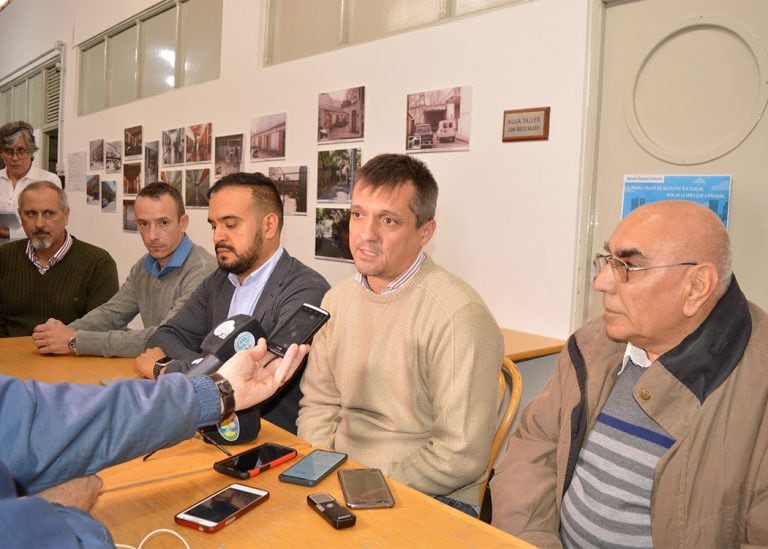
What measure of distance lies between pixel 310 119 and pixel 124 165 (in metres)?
3.25

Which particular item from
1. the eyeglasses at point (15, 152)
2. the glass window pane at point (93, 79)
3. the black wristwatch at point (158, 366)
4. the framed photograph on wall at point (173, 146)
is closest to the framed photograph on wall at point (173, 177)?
the framed photograph on wall at point (173, 146)

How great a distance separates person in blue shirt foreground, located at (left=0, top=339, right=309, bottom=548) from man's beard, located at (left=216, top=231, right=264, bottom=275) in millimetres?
1187

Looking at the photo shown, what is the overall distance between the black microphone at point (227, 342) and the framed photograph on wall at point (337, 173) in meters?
2.55

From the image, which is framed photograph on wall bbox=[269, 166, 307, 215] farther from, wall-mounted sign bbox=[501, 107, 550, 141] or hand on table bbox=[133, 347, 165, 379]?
hand on table bbox=[133, 347, 165, 379]

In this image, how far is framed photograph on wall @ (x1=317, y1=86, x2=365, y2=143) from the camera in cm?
389

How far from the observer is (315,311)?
4.77 feet

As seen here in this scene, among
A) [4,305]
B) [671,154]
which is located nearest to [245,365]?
[671,154]

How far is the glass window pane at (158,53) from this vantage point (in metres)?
5.73

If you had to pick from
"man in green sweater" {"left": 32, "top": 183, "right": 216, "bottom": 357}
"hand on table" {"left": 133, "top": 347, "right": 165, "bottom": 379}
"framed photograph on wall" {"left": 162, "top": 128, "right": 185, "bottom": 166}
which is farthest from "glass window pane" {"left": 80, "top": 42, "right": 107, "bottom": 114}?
"hand on table" {"left": 133, "top": 347, "right": 165, "bottom": 379}

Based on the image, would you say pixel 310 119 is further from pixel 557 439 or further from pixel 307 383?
pixel 557 439

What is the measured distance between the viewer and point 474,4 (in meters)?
3.32

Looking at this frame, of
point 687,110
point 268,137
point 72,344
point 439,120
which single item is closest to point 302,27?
point 268,137

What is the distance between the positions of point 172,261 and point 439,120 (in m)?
1.64

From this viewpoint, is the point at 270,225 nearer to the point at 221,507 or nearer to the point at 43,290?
the point at 221,507
